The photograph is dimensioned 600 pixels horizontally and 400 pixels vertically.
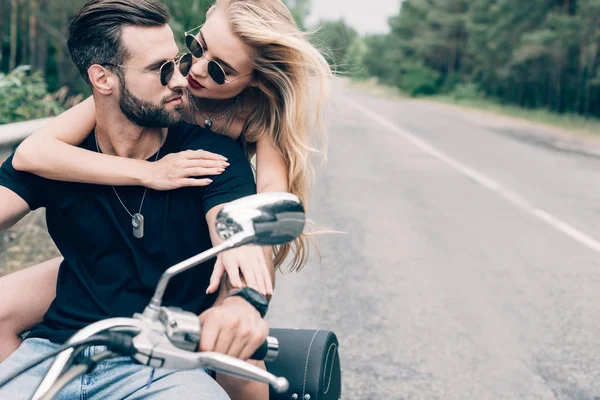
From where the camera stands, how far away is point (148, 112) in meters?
2.52

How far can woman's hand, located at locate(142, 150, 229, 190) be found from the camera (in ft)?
8.13

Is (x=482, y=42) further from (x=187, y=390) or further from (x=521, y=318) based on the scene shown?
(x=187, y=390)

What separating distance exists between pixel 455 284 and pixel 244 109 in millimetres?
3531

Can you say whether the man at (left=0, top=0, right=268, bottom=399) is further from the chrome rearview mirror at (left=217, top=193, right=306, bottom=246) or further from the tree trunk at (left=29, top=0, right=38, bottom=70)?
the tree trunk at (left=29, top=0, right=38, bottom=70)

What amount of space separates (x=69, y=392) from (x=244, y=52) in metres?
1.56

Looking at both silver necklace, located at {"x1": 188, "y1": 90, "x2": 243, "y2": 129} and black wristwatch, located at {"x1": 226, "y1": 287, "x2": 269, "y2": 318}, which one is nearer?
black wristwatch, located at {"x1": 226, "y1": 287, "x2": 269, "y2": 318}

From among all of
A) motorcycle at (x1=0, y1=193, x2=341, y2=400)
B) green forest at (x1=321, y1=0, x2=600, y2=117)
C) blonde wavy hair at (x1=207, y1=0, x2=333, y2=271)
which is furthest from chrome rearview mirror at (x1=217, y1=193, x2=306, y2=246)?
green forest at (x1=321, y1=0, x2=600, y2=117)

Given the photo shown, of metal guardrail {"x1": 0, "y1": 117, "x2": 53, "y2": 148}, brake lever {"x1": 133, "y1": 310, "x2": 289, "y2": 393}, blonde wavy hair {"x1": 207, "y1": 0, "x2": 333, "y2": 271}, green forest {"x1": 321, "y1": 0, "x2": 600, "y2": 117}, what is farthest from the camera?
green forest {"x1": 321, "y1": 0, "x2": 600, "y2": 117}

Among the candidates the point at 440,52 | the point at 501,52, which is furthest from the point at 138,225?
the point at 440,52

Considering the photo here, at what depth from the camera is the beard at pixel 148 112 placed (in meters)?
2.50

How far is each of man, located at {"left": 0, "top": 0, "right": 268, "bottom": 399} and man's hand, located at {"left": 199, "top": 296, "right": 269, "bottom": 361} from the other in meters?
0.49

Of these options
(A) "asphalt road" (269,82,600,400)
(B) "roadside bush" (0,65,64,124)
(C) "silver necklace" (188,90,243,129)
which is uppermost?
(C) "silver necklace" (188,90,243,129)

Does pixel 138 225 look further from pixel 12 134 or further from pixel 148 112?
pixel 12 134

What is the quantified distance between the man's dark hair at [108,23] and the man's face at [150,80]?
0.08ft
